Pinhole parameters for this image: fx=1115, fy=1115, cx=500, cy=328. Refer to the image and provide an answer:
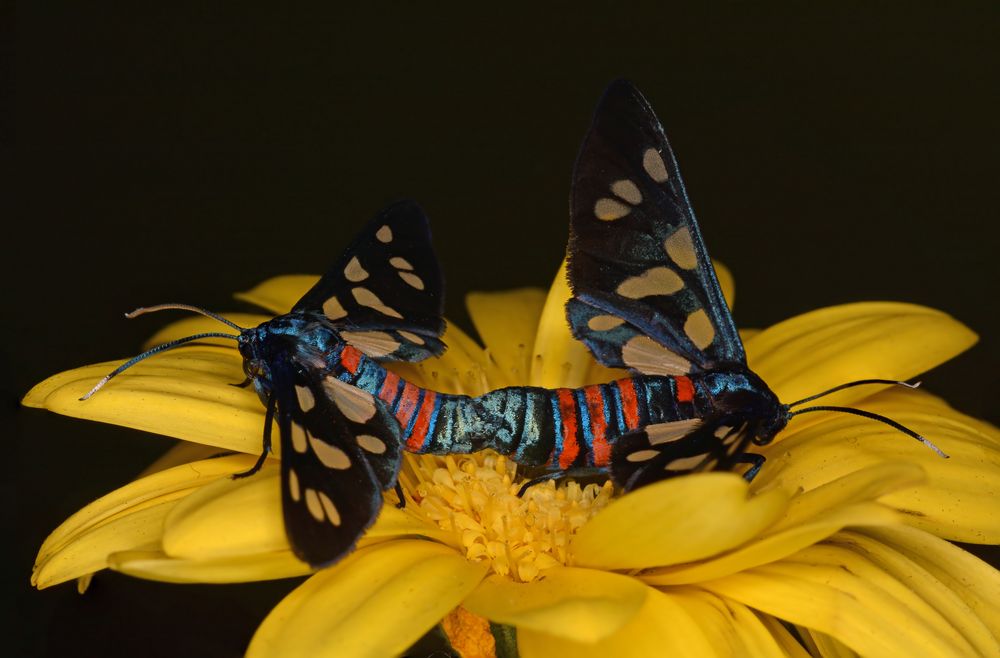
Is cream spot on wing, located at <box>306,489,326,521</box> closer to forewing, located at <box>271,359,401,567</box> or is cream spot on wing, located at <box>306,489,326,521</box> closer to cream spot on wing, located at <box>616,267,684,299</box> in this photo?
forewing, located at <box>271,359,401,567</box>

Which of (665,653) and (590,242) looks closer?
(665,653)

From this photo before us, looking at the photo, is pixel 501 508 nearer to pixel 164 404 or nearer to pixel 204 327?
pixel 164 404

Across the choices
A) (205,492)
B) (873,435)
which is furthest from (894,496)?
(205,492)

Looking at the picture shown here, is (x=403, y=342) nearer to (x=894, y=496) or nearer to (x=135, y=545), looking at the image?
(x=135, y=545)

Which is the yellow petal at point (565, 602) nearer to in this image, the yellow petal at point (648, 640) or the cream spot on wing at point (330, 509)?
the yellow petal at point (648, 640)

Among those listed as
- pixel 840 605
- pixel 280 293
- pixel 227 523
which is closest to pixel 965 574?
pixel 840 605

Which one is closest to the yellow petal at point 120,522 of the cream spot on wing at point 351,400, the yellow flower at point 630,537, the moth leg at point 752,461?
the yellow flower at point 630,537

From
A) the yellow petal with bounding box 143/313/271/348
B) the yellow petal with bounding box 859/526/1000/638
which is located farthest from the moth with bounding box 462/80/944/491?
the yellow petal with bounding box 143/313/271/348
